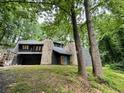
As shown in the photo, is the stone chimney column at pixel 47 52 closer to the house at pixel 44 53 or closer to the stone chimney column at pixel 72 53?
the house at pixel 44 53

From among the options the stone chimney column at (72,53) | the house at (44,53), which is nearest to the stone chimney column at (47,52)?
the house at (44,53)

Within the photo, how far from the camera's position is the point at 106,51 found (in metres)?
48.7

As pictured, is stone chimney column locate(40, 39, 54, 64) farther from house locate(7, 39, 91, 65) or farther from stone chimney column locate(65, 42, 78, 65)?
stone chimney column locate(65, 42, 78, 65)

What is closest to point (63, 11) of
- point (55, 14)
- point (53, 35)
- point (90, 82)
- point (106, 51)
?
point (55, 14)

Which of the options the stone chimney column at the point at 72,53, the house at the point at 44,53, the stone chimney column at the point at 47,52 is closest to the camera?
the stone chimney column at the point at 47,52

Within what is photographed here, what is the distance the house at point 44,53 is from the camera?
3919 cm

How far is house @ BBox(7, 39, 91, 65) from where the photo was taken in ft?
129

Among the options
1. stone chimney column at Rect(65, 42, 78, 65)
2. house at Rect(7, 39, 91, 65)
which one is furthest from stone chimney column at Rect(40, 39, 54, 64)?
stone chimney column at Rect(65, 42, 78, 65)

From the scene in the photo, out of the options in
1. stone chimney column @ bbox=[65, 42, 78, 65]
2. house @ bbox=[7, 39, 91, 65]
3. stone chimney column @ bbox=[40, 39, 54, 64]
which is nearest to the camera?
stone chimney column @ bbox=[40, 39, 54, 64]

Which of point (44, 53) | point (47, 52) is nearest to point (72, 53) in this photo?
point (47, 52)

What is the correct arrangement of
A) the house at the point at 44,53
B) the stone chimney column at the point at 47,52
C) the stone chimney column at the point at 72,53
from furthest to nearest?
the stone chimney column at the point at 72,53 < the house at the point at 44,53 < the stone chimney column at the point at 47,52

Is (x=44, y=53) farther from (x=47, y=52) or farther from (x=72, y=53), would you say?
(x=72, y=53)

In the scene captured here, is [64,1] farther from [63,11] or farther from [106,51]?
[106,51]

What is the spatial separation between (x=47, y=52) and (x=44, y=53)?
0.57 metres
